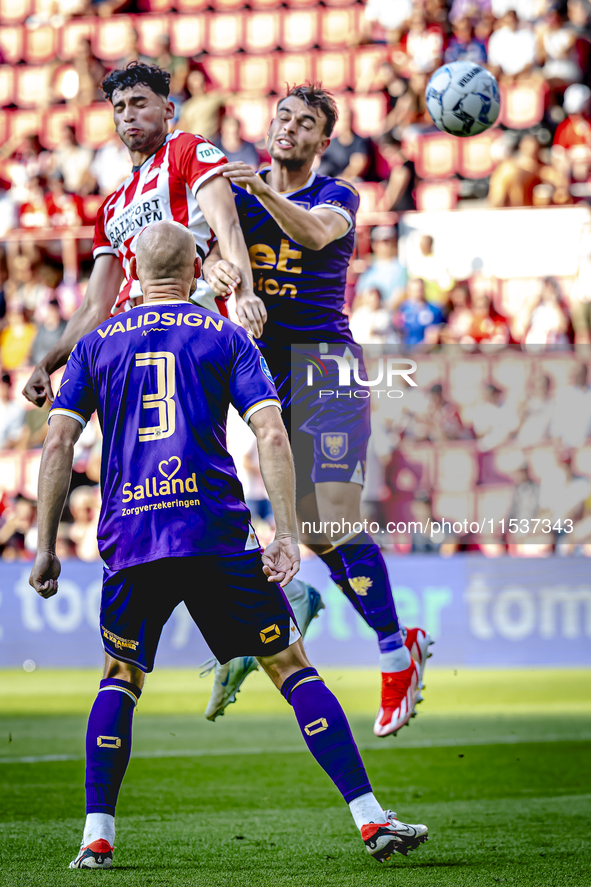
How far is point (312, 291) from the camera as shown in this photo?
5.45 metres

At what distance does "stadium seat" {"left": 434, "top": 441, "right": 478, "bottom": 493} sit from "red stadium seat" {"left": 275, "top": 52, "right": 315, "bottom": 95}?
7171mm

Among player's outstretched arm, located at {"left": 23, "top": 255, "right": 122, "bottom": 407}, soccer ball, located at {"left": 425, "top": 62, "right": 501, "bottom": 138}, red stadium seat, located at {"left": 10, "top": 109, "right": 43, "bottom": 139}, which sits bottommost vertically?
player's outstretched arm, located at {"left": 23, "top": 255, "right": 122, "bottom": 407}

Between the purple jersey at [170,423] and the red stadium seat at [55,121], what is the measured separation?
13.8m

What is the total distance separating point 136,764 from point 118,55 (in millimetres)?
13399

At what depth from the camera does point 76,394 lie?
3.87 m

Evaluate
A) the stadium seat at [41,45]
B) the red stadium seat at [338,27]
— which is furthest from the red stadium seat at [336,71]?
the stadium seat at [41,45]

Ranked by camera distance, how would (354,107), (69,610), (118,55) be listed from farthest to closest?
(118,55) → (354,107) → (69,610)

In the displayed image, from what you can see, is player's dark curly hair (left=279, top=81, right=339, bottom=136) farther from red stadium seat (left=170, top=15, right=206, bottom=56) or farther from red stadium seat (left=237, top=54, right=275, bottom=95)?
red stadium seat (left=170, top=15, right=206, bottom=56)

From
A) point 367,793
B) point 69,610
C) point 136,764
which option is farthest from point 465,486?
point 367,793

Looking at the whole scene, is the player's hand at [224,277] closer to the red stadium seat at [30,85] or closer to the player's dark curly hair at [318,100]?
the player's dark curly hair at [318,100]

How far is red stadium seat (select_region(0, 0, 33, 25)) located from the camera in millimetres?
18047

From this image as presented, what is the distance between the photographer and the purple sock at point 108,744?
382cm

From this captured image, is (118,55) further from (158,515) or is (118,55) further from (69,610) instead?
(158,515)

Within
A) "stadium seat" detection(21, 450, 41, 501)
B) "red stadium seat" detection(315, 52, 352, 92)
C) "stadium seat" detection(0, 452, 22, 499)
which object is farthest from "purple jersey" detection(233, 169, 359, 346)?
"red stadium seat" detection(315, 52, 352, 92)
